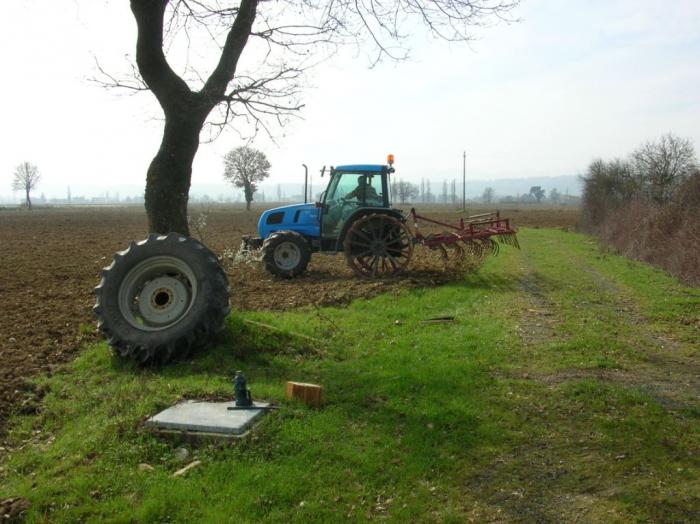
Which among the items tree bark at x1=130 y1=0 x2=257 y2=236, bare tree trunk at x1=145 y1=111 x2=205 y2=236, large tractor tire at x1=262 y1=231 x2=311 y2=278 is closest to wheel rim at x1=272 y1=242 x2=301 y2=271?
large tractor tire at x1=262 y1=231 x2=311 y2=278

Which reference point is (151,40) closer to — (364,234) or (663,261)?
(364,234)

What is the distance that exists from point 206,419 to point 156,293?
9.29 ft

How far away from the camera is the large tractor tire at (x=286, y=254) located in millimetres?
14719

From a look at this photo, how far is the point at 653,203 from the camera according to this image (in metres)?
21.9

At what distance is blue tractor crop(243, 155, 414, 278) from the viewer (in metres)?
14.2

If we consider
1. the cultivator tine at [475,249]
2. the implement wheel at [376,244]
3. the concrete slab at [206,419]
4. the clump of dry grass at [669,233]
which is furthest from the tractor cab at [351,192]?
the concrete slab at [206,419]

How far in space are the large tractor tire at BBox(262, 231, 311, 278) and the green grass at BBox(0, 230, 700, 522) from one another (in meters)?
5.71

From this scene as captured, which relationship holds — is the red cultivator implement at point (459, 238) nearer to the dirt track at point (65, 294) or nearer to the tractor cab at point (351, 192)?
the dirt track at point (65, 294)

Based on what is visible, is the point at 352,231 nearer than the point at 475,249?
Yes

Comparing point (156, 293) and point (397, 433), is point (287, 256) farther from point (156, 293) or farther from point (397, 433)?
point (397, 433)

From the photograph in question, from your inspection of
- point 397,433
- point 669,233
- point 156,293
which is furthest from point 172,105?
point 669,233

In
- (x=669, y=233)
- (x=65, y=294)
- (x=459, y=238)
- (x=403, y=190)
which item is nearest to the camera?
(x=65, y=294)

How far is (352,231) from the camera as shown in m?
14.2

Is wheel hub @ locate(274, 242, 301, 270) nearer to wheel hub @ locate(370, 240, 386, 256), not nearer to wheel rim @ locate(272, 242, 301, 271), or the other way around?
wheel rim @ locate(272, 242, 301, 271)
